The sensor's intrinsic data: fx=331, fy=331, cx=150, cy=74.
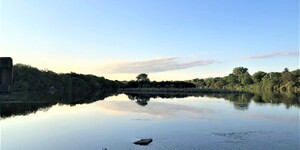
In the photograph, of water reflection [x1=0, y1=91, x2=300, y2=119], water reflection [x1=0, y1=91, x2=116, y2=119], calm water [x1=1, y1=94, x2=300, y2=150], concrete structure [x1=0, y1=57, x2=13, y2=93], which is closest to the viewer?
concrete structure [x1=0, y1=57, x2=13, y2=93]

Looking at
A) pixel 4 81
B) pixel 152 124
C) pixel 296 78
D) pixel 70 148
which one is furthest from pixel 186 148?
pixel 296 78

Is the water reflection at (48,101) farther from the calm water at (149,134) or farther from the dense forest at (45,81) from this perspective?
the dense forest at (45,81)

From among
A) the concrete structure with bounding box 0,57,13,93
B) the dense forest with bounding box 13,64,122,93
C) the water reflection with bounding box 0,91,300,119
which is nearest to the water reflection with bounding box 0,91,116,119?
the water reflection with bounding box 0,91,300,119

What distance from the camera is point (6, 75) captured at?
2.33 metres

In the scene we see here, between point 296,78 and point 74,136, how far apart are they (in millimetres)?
163159

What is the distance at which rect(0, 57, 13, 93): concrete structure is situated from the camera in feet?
7.50

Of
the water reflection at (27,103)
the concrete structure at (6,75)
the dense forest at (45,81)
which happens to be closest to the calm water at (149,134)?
the water reflection at (27,103)

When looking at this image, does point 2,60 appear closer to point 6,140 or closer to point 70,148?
point 70,148

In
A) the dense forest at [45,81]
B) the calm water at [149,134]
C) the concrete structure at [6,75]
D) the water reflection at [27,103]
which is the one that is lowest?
the calm water at [149,134]

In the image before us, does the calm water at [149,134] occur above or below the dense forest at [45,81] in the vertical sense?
below

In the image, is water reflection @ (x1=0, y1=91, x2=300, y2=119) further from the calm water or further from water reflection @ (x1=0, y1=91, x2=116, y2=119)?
the calm water

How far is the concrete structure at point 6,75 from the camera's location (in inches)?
90.0

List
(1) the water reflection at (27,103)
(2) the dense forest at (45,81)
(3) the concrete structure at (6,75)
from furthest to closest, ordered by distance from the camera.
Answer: (2) the dense forest at (45,81), (1) the water reflection at (27,103), (3) the concrete structure at (6,75)

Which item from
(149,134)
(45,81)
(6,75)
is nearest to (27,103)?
(149,134)
